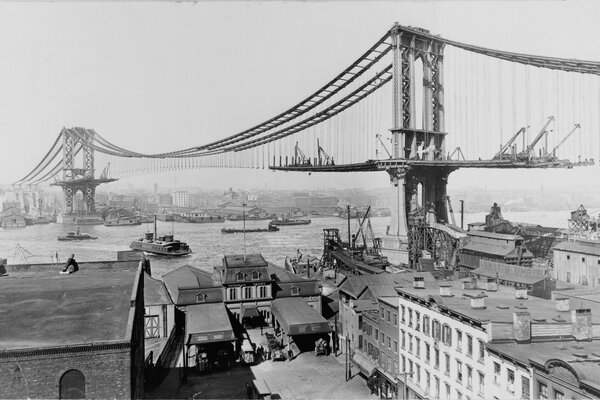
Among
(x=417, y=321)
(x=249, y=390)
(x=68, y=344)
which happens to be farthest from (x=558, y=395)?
(x=249, y=390)

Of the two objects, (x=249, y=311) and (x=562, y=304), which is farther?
(x=249, y=311)

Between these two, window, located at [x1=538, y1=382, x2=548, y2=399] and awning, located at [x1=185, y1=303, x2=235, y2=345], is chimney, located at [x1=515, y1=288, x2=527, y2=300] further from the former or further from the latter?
awning, located at [x1=185, y1=303, x2=235, y2=345]

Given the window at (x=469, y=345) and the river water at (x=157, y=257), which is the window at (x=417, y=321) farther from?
the river water at (x=157, y=257)

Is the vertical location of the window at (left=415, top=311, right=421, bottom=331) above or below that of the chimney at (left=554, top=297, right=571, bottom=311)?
below

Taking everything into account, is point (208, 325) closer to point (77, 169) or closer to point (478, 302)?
point (478, 302)

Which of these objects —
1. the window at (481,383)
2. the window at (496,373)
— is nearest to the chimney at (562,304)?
the window at (481,383)

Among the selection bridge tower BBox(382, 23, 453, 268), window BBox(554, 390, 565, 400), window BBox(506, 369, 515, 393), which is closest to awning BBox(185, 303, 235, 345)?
window BBox(506, 369, 515, 393)
